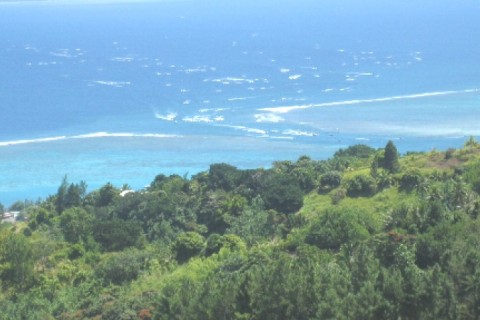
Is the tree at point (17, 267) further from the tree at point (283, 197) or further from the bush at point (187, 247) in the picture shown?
the tree at point (283, 197)

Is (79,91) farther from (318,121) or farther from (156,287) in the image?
(156,287)

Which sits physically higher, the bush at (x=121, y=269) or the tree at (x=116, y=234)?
the tree at (x=116, y=234)

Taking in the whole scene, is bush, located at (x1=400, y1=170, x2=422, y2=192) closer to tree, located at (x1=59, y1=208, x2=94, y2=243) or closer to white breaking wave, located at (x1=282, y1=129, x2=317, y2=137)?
tree, located at (x1=59, y1=208, x2=94, y2=243)

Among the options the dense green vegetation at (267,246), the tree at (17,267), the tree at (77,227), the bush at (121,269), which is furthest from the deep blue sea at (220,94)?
the bush at (121,269)

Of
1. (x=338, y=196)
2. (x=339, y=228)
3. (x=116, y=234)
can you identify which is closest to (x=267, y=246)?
(x=339, y=228)

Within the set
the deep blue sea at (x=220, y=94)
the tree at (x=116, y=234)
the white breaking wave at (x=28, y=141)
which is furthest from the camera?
the white breaking wave at (x=28, y=141)

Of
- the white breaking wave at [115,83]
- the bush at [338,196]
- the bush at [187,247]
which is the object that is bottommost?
the bush at [187,247]

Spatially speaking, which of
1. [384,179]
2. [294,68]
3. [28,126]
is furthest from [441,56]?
[384,179]
